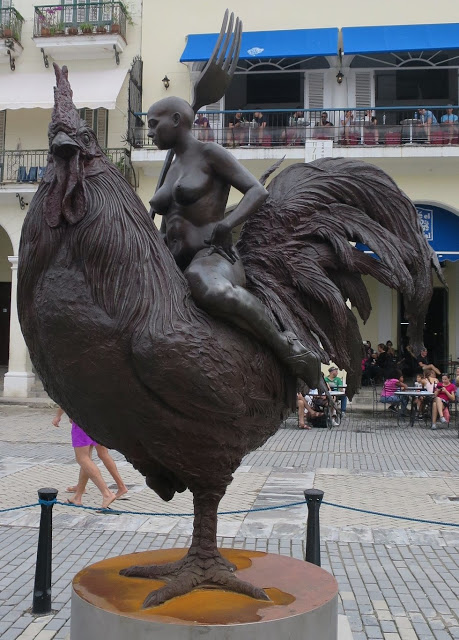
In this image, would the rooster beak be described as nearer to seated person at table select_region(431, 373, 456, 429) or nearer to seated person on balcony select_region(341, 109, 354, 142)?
seated person at table select_region(431, 373, 456, 429)

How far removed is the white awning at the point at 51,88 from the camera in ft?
57.1

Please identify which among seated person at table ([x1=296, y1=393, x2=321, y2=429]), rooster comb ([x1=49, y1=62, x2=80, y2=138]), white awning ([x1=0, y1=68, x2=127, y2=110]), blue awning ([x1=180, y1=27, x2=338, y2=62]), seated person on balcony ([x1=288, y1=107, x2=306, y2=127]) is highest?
blue awning ([x1=180, y1=27, x2=338, y2=62])

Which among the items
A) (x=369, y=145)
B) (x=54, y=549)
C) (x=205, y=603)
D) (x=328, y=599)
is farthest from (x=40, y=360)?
(x=369, y=145)

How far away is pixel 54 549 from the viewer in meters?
6.10

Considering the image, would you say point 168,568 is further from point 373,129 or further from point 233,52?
point 373,129

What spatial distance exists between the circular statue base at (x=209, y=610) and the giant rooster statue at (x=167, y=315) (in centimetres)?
11

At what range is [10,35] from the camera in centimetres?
1838

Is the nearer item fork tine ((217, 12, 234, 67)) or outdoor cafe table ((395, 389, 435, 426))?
fork tine ((217, 12, 234, 67))

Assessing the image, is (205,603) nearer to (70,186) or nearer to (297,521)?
(70,186)

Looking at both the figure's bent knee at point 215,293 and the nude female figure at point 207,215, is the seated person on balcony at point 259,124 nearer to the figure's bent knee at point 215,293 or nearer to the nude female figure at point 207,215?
the nude female figure at point 207,215

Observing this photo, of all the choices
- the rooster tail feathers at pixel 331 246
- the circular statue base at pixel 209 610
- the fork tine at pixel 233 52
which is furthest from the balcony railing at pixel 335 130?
the circular statue base at pixel 209 610

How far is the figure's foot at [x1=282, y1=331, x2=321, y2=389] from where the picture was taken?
3.33m

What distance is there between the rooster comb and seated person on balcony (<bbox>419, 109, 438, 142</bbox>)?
50.6 feet

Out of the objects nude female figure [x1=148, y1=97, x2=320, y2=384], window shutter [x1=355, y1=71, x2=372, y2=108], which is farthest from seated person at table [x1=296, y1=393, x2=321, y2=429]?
nude female figure [x1=148, y1=97, x2=320, y2=384]
